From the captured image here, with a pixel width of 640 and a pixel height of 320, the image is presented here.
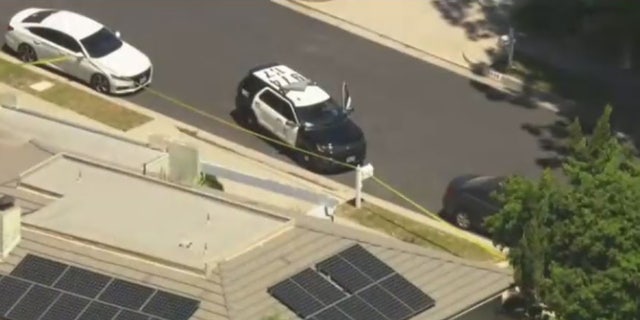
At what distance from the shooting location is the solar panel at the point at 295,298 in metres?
27.5

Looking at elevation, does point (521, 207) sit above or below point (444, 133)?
above

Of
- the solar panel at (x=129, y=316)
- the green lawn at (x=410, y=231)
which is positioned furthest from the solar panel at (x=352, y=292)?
the green lawn at (x=410, y=231)

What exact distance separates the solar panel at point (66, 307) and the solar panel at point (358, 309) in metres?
4.17

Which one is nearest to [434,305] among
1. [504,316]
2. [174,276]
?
[504,316]

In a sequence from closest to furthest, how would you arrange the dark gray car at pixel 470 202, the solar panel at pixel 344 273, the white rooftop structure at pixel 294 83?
the solar panel at pixel 344 273
the dark gray car at pixel 470 202
the white rooftop structure at pixel 294 83

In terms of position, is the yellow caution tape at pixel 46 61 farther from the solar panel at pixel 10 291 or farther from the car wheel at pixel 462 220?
the solar panel at pixel 10 291

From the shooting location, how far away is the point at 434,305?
2822 centimetres

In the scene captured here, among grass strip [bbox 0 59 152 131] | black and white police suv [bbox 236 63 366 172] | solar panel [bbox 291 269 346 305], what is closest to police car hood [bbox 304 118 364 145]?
black and white police suv [bbox 236 63 366 172]

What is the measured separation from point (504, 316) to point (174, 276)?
611 centimetres

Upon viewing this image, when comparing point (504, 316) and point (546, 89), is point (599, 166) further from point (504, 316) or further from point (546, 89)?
point (546, 89)

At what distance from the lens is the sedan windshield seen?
143 feet

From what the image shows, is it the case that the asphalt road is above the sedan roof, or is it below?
below

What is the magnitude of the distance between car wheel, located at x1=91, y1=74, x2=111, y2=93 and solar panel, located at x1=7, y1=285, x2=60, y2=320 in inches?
630

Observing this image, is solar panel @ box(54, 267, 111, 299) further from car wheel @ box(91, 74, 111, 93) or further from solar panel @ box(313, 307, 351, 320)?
car wheel @ box(91, 74, 111, 93)
